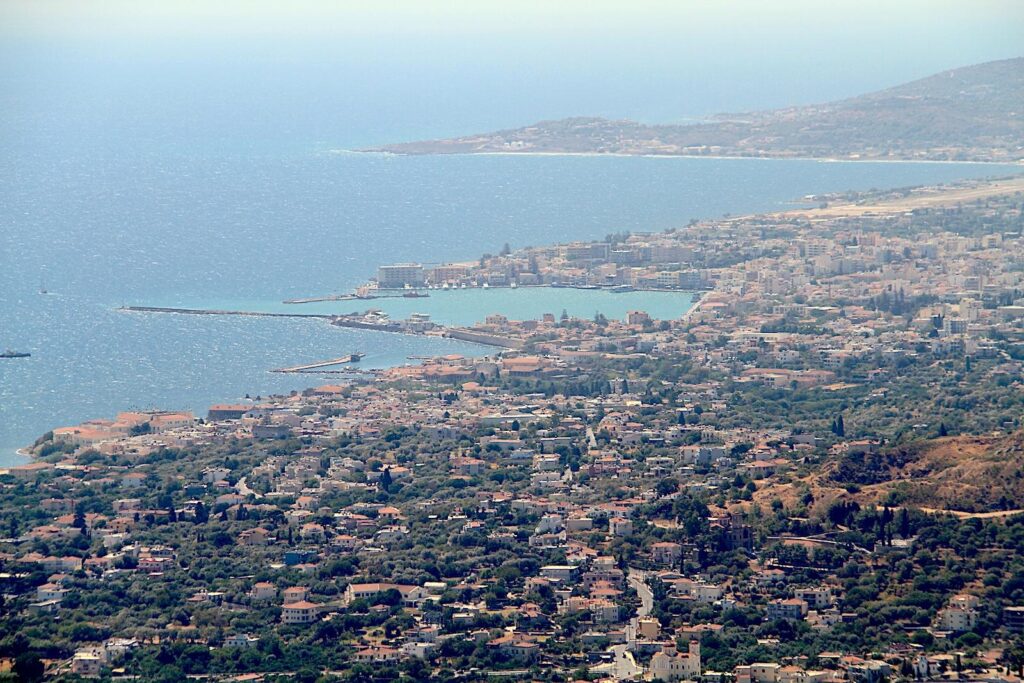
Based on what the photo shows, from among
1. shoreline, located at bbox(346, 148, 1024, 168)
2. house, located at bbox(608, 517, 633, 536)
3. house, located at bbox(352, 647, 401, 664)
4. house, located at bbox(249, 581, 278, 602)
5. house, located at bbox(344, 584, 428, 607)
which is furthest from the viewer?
shoreline, located at bbox(346, 148, 1024, 168)

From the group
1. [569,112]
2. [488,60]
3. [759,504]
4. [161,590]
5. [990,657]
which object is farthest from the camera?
[488,60]

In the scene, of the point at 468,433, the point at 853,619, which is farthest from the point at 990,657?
the point at 468,433

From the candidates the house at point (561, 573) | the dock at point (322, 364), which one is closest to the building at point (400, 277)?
the dock at point (322, 364)

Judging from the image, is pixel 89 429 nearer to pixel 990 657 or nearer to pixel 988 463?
pixel 988 463

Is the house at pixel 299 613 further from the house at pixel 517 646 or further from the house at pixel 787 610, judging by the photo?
the house at pixel 787 610

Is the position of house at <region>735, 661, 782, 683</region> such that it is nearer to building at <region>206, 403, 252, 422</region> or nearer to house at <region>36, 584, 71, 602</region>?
house at <region>36, 584, 71, 602</region>

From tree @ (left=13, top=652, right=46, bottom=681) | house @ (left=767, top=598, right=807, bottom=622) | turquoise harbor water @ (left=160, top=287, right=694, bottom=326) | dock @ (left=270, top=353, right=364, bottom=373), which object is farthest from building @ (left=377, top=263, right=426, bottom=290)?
tree @ (left=13, top=652, right=46, bottom=681)
